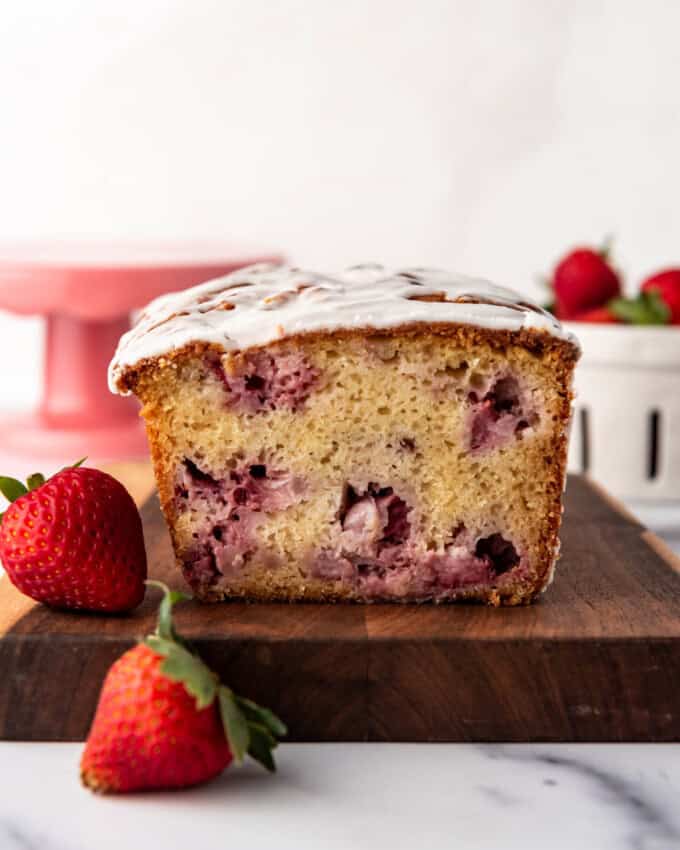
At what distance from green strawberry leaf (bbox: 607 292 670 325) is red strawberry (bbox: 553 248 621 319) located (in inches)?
5.3

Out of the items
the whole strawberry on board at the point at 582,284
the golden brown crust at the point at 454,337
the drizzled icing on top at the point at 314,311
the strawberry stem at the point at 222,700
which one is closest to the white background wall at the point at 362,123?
the whole strawberry on board at the point at 582,284

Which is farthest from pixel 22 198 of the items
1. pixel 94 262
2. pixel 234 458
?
pixel 234 458

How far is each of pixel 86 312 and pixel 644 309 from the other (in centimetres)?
132

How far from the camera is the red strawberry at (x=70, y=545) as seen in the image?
1.63 meters

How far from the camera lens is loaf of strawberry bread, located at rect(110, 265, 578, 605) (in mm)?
1701

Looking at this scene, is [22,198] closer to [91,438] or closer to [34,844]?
[91,438]

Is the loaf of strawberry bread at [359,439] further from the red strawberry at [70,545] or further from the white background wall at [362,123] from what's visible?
the white background wall at [362,123]

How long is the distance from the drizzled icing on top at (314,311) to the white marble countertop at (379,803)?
0.51 metres

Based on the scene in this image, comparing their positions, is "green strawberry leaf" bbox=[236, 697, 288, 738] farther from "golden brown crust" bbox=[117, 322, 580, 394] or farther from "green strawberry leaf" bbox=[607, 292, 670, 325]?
"green strawberry leaf" bbox=[607, 292, 670, 325]

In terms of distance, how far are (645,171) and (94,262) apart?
1803mm

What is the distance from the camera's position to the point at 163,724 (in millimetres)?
1353

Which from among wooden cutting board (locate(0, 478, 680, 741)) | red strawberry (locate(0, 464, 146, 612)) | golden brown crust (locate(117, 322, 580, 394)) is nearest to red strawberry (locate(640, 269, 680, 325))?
golden brown crust (locate(117, 322, 580, 394))

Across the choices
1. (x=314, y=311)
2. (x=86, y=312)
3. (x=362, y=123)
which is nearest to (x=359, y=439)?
(x=314, y=311)

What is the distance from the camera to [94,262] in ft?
10.7
